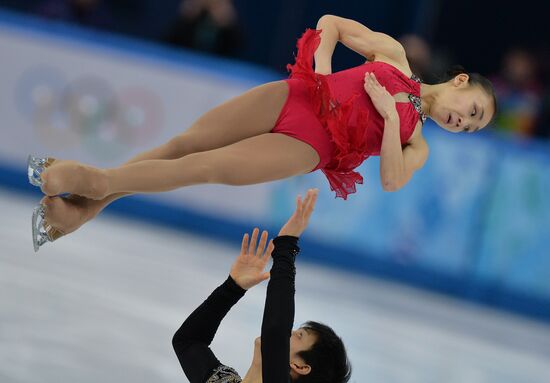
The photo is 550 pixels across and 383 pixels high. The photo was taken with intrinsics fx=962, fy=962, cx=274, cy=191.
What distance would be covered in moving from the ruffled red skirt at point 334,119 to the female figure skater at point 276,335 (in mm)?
528

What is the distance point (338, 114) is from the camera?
3.90 meters

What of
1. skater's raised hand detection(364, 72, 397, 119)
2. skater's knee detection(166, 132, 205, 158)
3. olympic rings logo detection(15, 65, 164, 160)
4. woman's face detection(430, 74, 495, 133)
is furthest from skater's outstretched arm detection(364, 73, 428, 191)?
olympic rings logo detection(15, 65, 164, 160)

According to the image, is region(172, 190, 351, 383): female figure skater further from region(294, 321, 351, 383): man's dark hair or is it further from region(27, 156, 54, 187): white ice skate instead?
region(27, 156, 54, 187): white ice skate

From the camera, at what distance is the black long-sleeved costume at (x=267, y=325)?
10.3ft

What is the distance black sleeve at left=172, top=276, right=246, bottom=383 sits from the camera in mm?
3578

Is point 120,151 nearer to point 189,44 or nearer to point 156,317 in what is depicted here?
point 189,44

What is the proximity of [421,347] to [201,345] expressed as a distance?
2.77m

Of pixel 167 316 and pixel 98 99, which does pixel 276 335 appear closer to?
pixel 167 316

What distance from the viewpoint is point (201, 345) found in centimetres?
361

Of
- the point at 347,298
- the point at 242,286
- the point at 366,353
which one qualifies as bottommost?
the point at 242,286

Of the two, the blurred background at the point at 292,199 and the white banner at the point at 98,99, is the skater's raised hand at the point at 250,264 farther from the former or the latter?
the white banner at the point at 98,99

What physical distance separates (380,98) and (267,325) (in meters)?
1.23

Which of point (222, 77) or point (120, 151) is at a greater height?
point (222, 77)

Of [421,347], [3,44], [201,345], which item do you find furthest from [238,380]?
[3,44]
